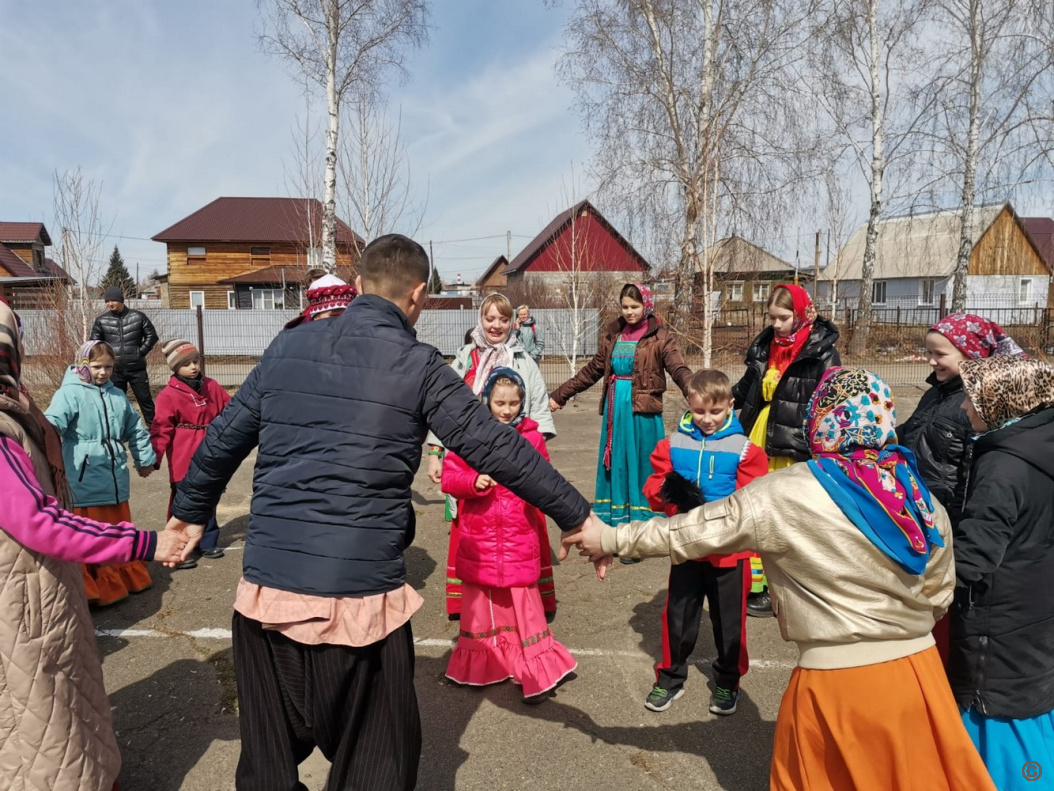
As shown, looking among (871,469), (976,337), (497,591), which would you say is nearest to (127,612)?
A: (497,591)

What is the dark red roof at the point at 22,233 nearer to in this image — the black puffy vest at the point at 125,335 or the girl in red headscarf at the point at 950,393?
the black puffy vest at the point at 125,335

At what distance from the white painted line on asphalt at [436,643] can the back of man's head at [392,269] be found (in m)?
2.30

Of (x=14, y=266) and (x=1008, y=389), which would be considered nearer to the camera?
(x=1008, y=389)

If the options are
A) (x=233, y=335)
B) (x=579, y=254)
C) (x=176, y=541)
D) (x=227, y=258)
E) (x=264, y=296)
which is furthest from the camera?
(x=227, y=258)

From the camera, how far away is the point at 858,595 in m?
2.17

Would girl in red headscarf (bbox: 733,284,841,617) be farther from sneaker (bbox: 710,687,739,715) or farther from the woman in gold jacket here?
the woman in gold jacket

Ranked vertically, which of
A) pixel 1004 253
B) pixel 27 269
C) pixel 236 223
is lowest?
pixel 27 269

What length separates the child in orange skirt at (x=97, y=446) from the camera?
4.98m

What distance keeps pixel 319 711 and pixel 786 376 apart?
11.9ft

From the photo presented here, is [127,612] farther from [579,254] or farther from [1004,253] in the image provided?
[1004,253]

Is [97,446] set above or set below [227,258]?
below

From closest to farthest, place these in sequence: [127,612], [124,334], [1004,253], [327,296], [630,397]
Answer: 1. [327,296]
2. [127,612]
3. [630,397]
4. [124,334]
5. [1004,253]

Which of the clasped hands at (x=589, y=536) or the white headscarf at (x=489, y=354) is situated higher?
the white headscarf at (x=489, y=354)

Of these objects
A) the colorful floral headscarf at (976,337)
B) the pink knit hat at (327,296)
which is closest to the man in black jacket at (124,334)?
the pink knit hat at (327,296)
